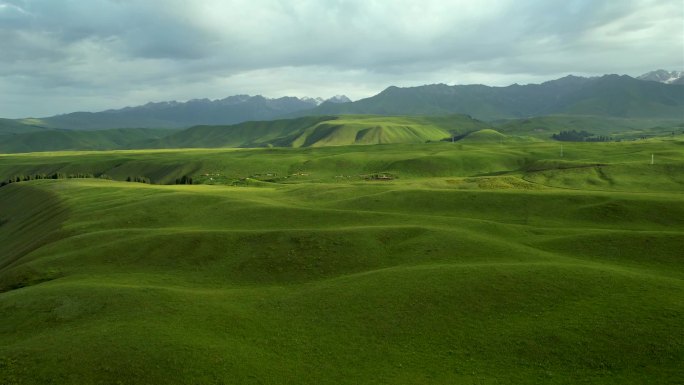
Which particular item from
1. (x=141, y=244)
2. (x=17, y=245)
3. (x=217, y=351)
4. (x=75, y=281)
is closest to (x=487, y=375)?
(x=217, y=351)

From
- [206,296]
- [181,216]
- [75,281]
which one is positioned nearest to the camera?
[206,296]

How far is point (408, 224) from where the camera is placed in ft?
271

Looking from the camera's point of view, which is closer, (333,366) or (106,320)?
(333,366)

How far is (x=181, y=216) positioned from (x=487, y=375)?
77.9 meters

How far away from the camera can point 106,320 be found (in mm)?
48344

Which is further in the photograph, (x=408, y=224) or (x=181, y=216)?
(x=181, y=216)

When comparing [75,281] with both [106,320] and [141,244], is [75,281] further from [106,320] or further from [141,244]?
[106,320]

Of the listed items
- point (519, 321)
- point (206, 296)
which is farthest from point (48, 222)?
point (519, 321)

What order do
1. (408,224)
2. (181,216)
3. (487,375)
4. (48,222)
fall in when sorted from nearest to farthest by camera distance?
(487,375), (408,224), (181,216), (48,222)

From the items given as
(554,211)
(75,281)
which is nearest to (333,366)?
(75,281)

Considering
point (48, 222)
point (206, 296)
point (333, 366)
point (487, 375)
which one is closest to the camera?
point (487, 375)

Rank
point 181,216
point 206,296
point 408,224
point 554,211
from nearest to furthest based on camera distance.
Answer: point 206,296 → point 408,224 → point 554,211 → point 181,216

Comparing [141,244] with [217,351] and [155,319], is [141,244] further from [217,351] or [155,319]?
[217,351]

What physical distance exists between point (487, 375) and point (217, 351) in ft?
75.2
